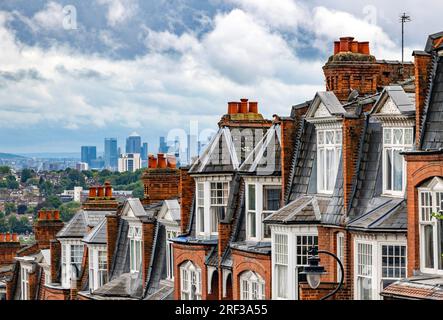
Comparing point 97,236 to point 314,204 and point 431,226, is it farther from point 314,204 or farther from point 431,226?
point 431,226

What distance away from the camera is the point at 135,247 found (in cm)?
5481

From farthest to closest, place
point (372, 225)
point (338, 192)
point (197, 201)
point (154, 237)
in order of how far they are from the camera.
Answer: point (154, 237), point (197, 201), point (338, 192), point (372, 225)

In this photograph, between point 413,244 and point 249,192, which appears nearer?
point 413,244

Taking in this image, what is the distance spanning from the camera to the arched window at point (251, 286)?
40.8 m

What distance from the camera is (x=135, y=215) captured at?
54.3 meters

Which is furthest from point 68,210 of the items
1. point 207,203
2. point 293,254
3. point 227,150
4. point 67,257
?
point 293,254

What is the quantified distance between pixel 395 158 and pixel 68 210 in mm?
106899

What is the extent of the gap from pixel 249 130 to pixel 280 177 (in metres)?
5.87

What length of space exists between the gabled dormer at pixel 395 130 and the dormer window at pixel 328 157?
214 cm

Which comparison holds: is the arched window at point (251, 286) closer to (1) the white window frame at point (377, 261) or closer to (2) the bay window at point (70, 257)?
(1) the white window frame at point (377, 261)

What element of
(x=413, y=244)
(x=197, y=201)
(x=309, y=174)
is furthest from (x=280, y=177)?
(x=413, y=244)

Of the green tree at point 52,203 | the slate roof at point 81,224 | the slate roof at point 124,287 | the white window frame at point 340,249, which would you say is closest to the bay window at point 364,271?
the white window frame at point 340,249
